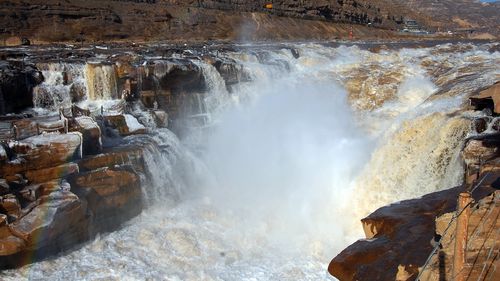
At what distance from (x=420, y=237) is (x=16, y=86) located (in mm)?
11228

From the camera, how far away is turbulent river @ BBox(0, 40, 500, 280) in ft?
31.3

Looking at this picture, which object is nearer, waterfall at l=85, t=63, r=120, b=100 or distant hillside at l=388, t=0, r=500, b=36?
waterfall at l=85, t=63, r=120, b=100

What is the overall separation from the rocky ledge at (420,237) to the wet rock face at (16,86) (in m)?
10.2

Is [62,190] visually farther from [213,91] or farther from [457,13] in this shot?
[457,13]

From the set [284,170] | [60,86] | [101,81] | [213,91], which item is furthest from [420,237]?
[60,86]

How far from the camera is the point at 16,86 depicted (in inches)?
526

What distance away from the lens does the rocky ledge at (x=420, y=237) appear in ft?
17.7

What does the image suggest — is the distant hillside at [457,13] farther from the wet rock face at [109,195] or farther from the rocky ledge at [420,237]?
the rocky ledge at [420,237]

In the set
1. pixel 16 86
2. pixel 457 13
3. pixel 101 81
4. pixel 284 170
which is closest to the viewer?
pixel 16 86

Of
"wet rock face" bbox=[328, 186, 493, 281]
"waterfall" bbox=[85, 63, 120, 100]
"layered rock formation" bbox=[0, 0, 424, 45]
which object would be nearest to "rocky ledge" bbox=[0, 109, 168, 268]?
"waterfall" bbox=[85, 63, 120, 100]

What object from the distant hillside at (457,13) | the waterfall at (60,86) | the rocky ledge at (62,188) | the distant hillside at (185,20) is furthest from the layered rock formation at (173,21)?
the distant hillside at (457,13)

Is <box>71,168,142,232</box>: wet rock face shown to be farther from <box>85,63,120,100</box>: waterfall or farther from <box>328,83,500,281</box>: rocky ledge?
<box>328,83,500,281</box>: rocky ledge

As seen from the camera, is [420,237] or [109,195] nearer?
[420,237]

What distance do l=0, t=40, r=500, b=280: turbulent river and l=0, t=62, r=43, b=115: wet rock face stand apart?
0.52 meters
